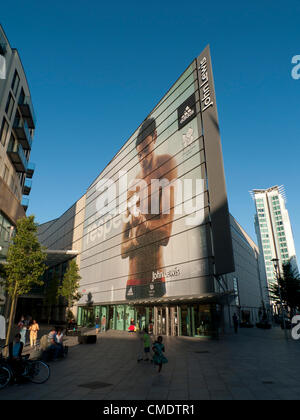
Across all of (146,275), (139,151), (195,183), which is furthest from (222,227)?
(139,151)

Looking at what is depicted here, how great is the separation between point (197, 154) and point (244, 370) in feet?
71.6

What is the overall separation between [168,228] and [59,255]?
107 feet

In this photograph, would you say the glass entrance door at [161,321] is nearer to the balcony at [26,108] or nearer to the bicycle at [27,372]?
the bicycle at [27,372]

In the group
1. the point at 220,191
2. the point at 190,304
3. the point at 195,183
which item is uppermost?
the point at 195,183

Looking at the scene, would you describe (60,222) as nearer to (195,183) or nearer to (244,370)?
(195,183)

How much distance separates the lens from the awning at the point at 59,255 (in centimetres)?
5439

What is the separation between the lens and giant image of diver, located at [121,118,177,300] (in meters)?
33.1

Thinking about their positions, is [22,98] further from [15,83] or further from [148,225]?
[148,225]

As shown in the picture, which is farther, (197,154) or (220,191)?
(197,154)

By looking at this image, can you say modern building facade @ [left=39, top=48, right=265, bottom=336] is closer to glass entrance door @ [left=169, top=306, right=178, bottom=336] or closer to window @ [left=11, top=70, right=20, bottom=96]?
glass entrance door @ [left=169, top=306, right=178, bottom=336]

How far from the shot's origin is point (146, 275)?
34906 mm

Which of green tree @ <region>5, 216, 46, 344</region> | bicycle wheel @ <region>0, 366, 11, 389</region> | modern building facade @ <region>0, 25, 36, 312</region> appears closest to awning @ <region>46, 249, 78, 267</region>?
modern building facade @ <region>0, 25, 36, 312</region>

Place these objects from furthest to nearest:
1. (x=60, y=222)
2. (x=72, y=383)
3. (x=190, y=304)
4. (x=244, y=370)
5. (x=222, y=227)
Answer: (x=60, y=222) < (x=190, y=304) < (x=222, y=227) < (x=244, y=370) < (x=72, y=383)

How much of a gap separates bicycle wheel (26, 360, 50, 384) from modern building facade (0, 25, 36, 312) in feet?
58.8
